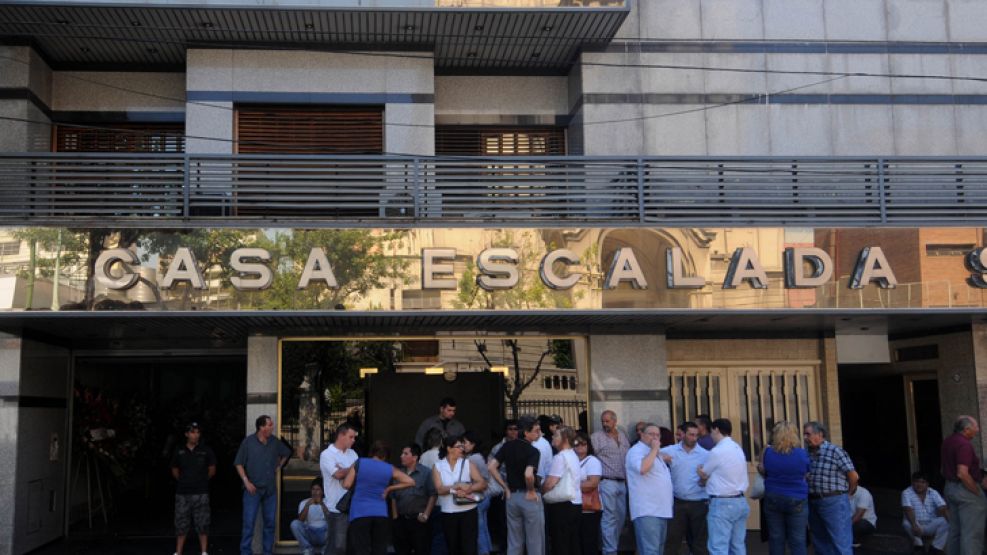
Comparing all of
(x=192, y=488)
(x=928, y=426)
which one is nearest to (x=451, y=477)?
(x=192, y=488)

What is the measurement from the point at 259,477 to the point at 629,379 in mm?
5031

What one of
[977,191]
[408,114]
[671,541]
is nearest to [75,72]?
[408,114]

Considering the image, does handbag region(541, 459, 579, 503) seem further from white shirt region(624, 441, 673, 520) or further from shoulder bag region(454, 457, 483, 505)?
shoulder bag region(454, 457, 483, 505)

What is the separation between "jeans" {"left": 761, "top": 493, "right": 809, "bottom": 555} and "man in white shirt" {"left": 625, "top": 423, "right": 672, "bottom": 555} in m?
1.08

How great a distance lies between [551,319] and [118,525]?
810cm

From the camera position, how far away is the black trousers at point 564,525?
10992 millimetres

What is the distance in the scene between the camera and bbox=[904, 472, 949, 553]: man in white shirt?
12.8 m

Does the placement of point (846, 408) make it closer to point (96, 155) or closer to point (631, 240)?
point (631, 240)

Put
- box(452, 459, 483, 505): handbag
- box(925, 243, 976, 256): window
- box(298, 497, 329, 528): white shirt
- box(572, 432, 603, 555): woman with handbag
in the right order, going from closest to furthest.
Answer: box(452, 459, 483, 505): handbag
box(572, 432, 603, 555): woman with handbag
box(298, 497, 329, 528): white shirt
box(925, 243, 976, 256): window

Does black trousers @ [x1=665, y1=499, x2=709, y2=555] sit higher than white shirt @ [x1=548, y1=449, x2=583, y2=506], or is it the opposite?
white shirt @ [x1=548, y1=449, x2=583, y2=506]

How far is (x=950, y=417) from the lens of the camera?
14.9m

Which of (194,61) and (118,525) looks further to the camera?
(118,525)

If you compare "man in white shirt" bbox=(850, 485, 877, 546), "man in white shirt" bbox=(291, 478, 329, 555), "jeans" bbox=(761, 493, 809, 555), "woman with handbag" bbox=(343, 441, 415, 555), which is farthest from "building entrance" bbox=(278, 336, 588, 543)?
"man in white shirt" bbox=(850, 485, 877, 546)

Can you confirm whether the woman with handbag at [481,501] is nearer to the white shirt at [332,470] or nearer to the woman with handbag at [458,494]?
the woman with handbag at [458,494]
